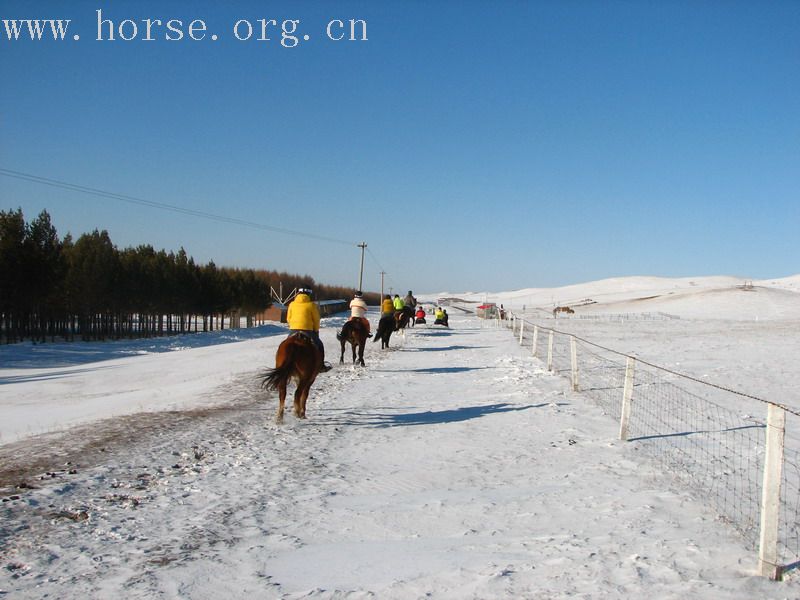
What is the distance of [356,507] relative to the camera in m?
5.68

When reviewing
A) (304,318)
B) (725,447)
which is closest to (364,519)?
(304,318)

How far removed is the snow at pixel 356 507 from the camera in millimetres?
4086

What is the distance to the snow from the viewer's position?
4086mm

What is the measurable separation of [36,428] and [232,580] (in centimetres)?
857

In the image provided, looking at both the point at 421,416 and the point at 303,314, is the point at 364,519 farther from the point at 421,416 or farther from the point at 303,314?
the point at 421,416

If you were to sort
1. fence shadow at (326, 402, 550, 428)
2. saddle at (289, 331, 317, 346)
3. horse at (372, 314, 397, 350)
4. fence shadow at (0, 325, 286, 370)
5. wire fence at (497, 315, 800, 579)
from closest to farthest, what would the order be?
wire fence at (497, 315, 800, 579)
saddle at (289, 331, 317, 346)
fence shadow at (326, 402, 550, 428)
horse at (372, 314, 397, 350)
fence shadow at (0, 325, 286, 370)

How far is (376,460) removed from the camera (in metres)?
7.45

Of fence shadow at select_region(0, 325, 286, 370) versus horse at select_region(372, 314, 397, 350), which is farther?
fence shadow at select_region(0, 325, 286, 370)

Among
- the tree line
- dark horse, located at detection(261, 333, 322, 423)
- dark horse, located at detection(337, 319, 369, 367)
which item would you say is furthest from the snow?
the tree line

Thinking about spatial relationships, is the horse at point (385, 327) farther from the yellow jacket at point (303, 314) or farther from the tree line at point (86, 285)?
the tree line at point (86, 285)

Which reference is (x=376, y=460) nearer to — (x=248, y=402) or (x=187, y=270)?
(x=248, y=402)

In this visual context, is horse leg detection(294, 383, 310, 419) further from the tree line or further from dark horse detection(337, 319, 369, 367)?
the tree line

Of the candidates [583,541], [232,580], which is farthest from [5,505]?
[583,541]

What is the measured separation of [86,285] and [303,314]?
47.8 metres
